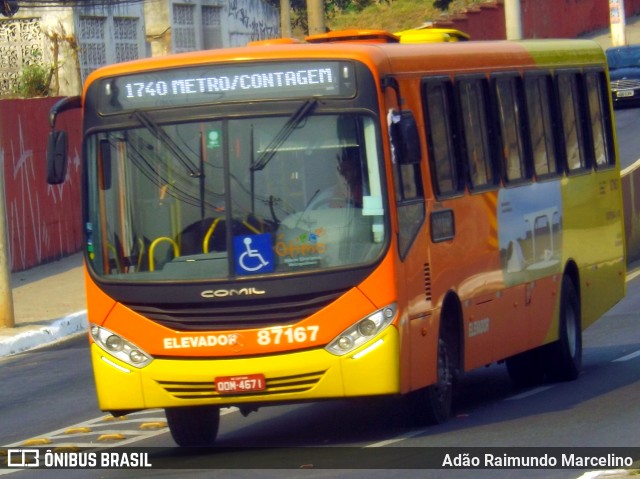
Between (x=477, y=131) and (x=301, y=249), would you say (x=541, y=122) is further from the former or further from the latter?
(x=301, y=249)

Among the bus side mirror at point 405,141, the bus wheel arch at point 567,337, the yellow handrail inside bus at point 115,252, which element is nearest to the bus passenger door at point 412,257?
the bus side mirror at point 405,141

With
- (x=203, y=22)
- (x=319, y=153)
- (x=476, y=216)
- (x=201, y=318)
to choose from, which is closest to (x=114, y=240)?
(x=201, y=318)

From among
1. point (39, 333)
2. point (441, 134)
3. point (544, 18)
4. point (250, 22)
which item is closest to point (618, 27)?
point (544, 18)

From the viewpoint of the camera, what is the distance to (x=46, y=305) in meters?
19.6

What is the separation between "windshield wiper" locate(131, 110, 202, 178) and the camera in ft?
30.0

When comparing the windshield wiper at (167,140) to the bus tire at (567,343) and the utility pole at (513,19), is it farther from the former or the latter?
the utility pole at (513,19)

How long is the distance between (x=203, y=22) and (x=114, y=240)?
25.8 m

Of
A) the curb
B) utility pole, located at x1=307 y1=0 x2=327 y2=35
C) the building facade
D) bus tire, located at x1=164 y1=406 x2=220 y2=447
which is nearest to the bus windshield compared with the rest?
bus tire, located at x1=164 y1=406 x2=220 y2=447

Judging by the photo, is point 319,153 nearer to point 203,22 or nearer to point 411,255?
point 411,255

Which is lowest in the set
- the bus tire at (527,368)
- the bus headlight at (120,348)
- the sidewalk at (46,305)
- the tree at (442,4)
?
the sidewalk at (46,305)

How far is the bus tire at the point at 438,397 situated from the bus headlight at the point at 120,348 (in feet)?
6.12

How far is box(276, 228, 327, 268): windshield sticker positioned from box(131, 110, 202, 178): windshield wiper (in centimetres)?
71

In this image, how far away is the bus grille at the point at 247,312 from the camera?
8.91 meters

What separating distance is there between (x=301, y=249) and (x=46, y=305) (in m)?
11.2
